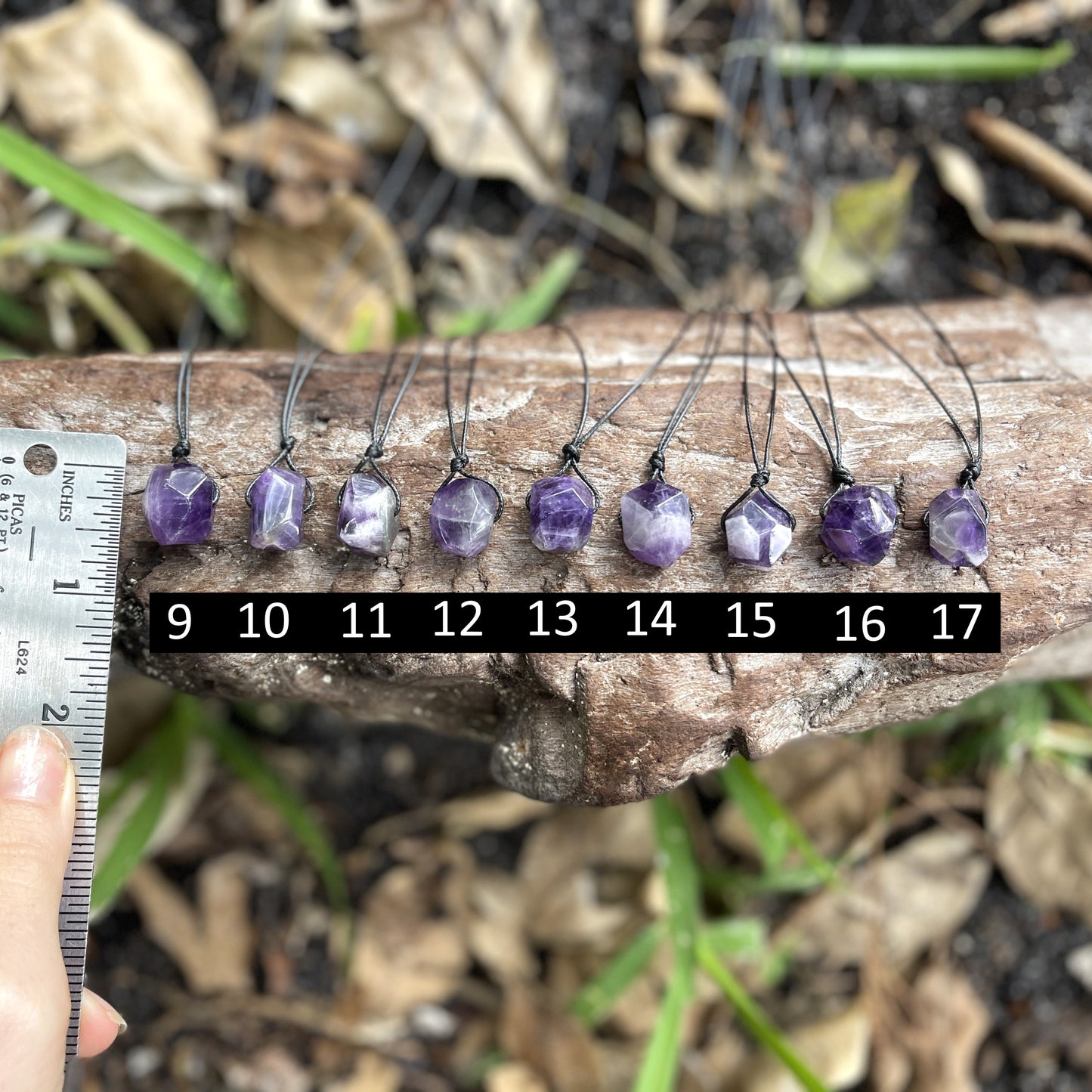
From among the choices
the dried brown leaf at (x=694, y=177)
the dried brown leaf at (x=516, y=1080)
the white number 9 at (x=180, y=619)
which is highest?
the dried brown leaf at (x=694, y=177)

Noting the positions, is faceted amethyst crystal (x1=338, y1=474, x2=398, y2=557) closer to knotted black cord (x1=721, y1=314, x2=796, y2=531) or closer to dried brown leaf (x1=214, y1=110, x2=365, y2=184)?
knotted black cord (x1=721, y1=314, x2=796, y2=531)

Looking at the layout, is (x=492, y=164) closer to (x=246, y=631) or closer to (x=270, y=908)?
(x=246, y=631)

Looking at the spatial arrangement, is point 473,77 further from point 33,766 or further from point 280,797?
point 33,766

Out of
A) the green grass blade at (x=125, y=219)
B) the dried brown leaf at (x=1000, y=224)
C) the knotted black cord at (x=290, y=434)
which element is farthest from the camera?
the dried brown leaf at (x=1000, y=224)

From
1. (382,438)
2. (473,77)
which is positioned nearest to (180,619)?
(382,438)

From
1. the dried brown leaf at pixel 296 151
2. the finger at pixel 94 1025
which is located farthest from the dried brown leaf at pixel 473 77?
the finger at pixel 94 1025

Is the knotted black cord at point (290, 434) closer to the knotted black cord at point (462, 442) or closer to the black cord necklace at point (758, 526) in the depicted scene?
the knotted black cord at point (462, 442)

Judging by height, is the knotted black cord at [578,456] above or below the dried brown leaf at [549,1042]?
above
